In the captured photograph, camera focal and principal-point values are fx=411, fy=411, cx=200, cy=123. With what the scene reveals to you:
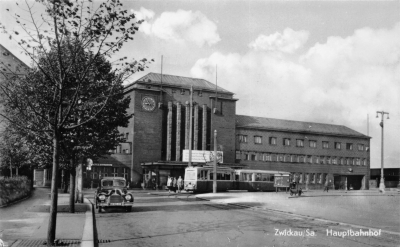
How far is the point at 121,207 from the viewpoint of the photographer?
64.3 ft

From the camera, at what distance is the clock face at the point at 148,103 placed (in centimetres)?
5994

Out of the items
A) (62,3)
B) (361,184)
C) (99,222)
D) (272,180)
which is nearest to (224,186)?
(272,180)

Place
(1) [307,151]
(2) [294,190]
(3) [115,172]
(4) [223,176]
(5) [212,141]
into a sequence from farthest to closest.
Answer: (1) [307,151] < (5) [212,141] < (3) [115,172] < (4) [223,176] < (2) [294,190]

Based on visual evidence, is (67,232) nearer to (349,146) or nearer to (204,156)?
(204,156)

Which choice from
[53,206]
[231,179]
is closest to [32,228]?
[53,206]

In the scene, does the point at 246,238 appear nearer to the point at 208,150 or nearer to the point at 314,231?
the point at 314,231

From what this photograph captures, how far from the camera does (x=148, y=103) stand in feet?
198

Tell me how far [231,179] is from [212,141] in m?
19.1

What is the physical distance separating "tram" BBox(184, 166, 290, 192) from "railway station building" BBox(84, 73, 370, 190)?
11.6m

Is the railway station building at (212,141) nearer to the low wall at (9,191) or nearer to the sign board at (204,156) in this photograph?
the sign board at (204,156)

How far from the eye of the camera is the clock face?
5994 centimetres

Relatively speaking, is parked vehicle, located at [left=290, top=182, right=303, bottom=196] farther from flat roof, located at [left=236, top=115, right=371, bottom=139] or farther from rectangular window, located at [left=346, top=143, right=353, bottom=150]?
rectangular window, located at [left=346, top=143, right=353, bottom=150]

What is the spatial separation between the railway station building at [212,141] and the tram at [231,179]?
11.6m

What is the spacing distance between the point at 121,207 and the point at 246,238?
31.3ft
